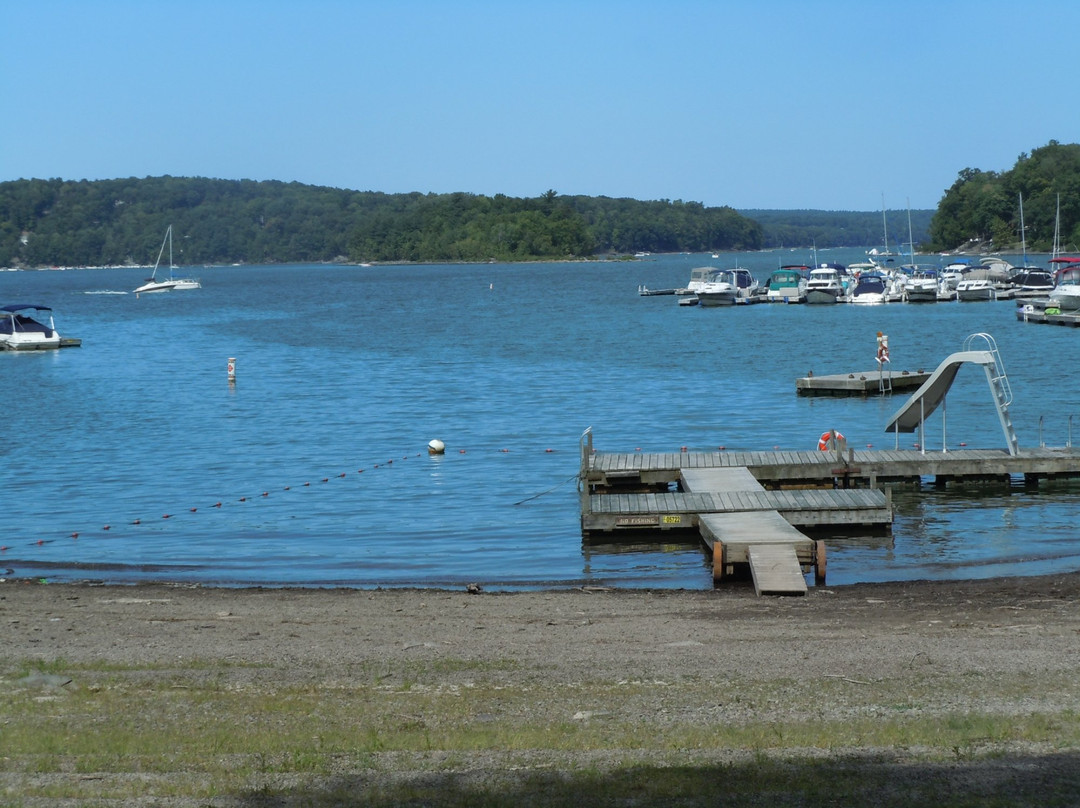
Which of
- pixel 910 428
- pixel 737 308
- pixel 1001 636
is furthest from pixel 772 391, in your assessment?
pixel 737 308

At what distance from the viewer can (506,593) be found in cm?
1697

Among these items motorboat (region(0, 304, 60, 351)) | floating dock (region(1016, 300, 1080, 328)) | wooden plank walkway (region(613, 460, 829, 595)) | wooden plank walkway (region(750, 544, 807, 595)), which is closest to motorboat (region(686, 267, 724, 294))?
floating dock (region(1016, 300, 1080, 328))

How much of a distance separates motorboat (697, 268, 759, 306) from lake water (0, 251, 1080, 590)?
13752mm

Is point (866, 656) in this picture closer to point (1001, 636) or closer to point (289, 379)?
point (1001, 636)

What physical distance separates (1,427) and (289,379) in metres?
14.4

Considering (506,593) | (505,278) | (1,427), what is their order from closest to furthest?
(506,593)
(1,427)
(505,278)

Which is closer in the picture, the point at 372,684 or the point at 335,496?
the point at 372,684

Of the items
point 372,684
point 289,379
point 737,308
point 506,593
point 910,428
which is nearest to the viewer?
point 372,684

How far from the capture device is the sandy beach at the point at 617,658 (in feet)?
28.1

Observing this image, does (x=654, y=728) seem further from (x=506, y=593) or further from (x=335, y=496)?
(x=335, y=496)

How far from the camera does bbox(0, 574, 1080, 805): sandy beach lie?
858 cm

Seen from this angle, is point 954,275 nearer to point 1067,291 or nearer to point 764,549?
point 1067,291

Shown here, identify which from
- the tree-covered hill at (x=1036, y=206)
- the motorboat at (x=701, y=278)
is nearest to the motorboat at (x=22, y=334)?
the motorboat at (x=701, y=278)

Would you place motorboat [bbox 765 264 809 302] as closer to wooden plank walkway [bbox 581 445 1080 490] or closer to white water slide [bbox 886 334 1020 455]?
white water slide [bbox 886 334 1020 455]
